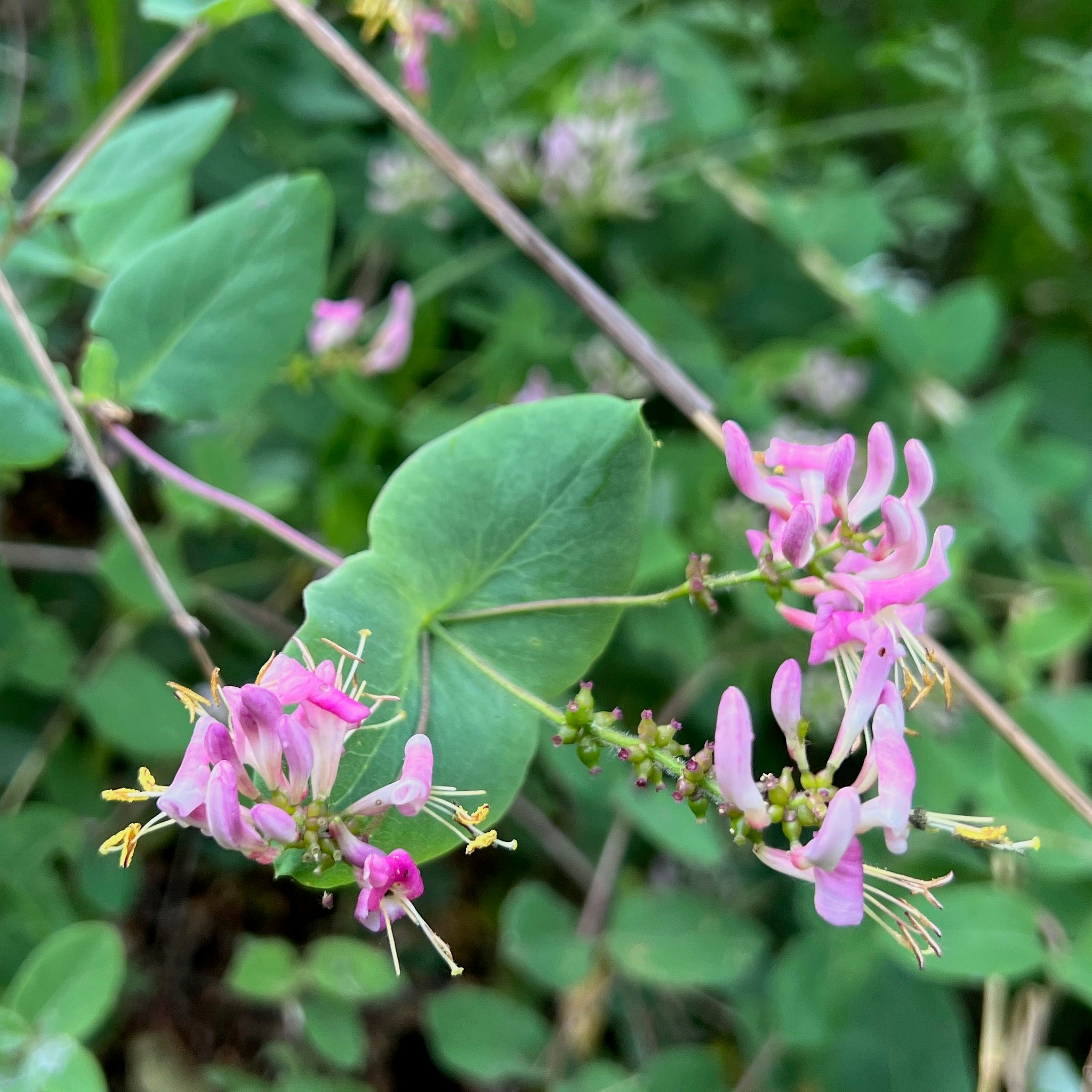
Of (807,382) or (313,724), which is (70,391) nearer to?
(313,724)

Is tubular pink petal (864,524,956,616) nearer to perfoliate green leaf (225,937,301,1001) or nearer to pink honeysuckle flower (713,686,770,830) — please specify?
pink honeysuckle flower (713,686,770,830)

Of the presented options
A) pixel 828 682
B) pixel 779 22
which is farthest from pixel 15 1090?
pixel 779 22

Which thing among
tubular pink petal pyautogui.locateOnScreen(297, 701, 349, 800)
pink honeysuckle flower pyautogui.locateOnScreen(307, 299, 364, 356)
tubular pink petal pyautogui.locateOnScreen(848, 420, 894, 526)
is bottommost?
tubular pink petal pyautogui.locateOnScreen(848, 420, 894, 526)

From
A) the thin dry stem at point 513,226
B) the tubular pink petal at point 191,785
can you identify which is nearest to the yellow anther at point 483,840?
the tubular pink petal at point 191,785

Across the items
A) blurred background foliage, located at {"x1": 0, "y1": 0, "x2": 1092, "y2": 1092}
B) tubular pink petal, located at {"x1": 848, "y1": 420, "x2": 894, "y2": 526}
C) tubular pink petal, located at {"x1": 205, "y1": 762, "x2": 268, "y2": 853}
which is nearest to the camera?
tubular pink petal, located at {"x1": 205, "y1": 762, "x2": 268, "y2": 853}

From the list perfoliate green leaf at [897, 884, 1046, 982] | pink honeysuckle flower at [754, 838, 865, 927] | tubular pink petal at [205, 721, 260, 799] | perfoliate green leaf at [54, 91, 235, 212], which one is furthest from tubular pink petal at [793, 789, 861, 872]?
perfoliate green leaf at [54, 91, 235, 212]

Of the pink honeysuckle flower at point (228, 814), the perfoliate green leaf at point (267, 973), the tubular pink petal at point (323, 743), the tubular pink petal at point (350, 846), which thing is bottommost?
the perfoliate green leaf at point (267, 973)

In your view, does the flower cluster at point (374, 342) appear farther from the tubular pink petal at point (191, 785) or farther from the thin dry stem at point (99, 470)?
the tubular pink petal at point (191, 785)
